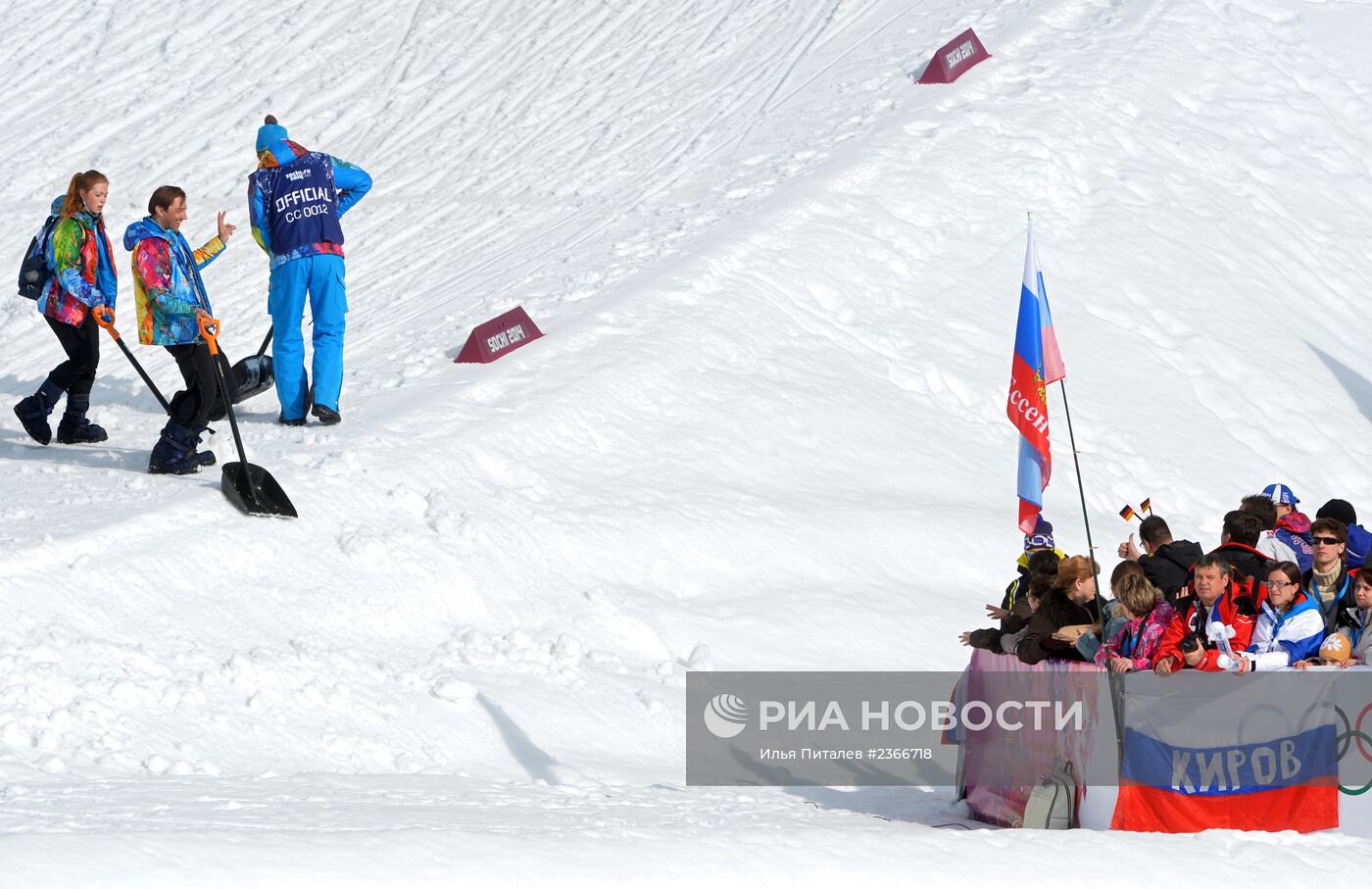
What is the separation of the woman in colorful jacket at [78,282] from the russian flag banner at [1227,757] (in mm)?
5672

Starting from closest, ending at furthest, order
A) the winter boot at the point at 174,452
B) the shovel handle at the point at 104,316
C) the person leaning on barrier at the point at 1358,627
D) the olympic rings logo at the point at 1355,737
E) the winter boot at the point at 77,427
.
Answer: the olympic rings logo at the point at 1355,737 < the person leaning on barrier at the point at 1358,627 < the shovel handle at the point at 104,316 < the winter boot at the point at 174,452 < the winter boot at the point at 77,427

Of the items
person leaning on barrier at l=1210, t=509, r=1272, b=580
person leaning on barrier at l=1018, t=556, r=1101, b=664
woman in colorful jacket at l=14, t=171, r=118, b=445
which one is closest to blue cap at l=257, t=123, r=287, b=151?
woman in colorful jacket at l=14, t=171, r=118, b=445

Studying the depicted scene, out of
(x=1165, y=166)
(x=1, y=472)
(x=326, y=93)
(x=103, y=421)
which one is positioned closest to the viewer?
(x=1, y=472)

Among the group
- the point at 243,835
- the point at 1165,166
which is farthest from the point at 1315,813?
the point at 1165,166

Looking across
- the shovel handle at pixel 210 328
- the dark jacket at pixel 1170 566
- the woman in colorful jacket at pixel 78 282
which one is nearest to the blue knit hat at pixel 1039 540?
the dark jacket at pixel 1170 566

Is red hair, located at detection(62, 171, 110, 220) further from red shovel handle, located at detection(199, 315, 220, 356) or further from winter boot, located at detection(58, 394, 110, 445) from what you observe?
winter boot, located at detection(58, 394, 110, 445)

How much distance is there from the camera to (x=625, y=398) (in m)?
10.7

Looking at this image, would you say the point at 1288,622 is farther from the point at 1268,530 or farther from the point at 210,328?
the point at 210,328

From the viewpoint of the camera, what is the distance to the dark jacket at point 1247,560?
650 cm

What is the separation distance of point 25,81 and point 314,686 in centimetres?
1225

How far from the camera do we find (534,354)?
35.9 feet

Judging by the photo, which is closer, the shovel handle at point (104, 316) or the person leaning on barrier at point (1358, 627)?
the person leaning on barrier at point (1358, 627)

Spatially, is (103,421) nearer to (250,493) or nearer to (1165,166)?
(250,493)

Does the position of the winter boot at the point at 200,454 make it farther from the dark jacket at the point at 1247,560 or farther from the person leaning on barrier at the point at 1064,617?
the dark jacket at the point at 1247,560
